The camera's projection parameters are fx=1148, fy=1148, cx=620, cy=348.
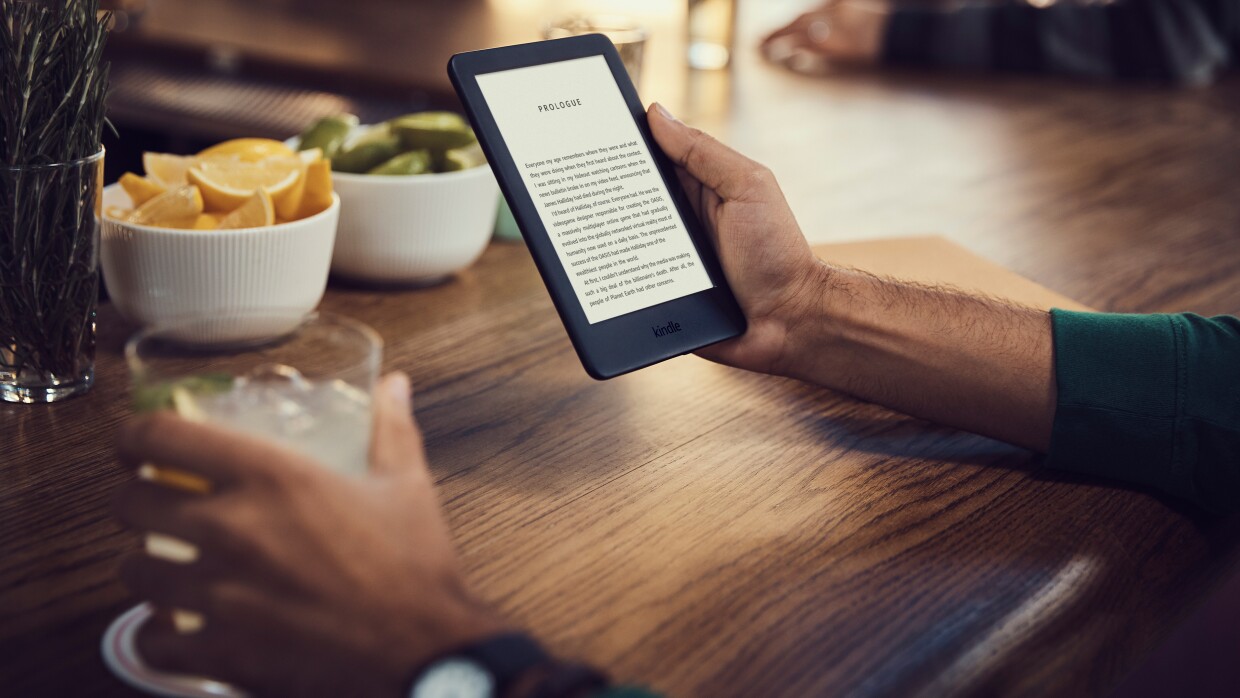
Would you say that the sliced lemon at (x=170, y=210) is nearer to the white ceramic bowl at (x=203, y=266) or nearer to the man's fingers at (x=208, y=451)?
the white ceramic bowl at (x=203, y=266)

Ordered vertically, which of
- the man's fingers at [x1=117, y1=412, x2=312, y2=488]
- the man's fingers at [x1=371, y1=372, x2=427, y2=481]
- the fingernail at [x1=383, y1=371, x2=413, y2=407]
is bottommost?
the man's fingers at [x1=371, y1=372, x2=427, y2=481]

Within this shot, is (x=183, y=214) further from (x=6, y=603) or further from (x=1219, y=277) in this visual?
(x=1219, y=277)

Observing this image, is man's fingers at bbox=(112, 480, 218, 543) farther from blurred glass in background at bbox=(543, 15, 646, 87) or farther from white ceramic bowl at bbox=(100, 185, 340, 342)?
blurred glass in background at bbox=(543, 15, 646, 87)

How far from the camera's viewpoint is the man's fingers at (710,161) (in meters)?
0.97

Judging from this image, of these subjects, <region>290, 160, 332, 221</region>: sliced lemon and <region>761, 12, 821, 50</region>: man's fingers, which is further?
<region>761, 12, 821, 50</region>: man's fingers

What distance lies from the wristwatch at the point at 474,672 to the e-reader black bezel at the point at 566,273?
339mm

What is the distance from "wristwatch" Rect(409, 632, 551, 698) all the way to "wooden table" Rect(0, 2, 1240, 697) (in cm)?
9

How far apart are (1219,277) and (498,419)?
93cm

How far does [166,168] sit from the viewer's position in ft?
3.43

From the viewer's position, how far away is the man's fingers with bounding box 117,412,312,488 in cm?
55

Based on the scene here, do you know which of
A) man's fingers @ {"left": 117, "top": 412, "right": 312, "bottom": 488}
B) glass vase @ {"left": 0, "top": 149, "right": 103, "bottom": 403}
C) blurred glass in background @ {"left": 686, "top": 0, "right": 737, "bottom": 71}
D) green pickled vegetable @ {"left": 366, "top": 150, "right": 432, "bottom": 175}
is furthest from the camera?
blurred glass in background @ {"left": 686, "top": 0, "right": 737, "bottom": 71}

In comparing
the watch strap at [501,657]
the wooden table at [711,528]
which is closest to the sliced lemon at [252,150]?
the wooden table at [711,528]

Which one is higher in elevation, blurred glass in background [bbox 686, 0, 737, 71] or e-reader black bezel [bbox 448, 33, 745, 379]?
e-reader black bezel [bbox 448, 33, 745, 379]

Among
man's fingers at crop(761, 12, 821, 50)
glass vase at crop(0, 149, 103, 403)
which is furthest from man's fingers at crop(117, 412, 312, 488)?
man's fingers at crop(761, 12, 821, 50)
